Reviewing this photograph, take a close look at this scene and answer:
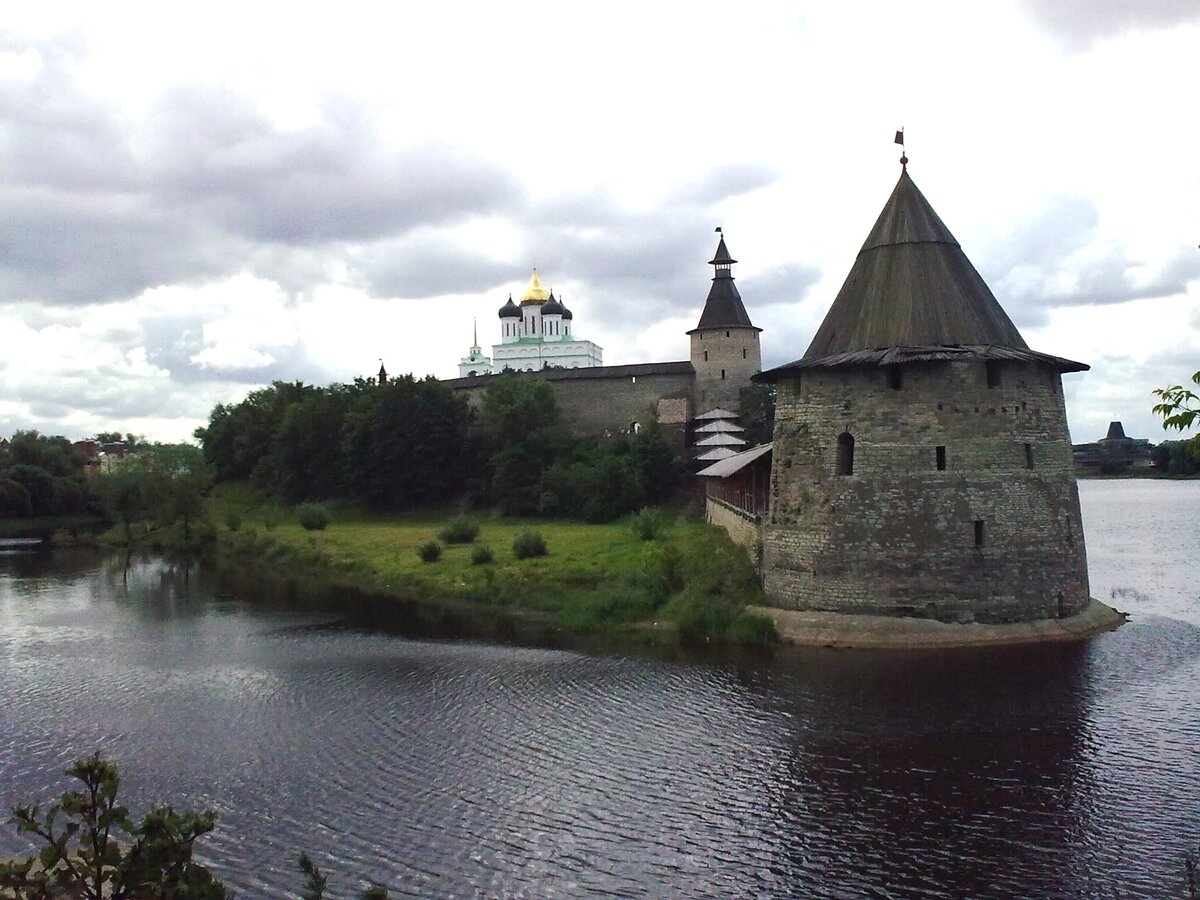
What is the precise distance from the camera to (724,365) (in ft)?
150

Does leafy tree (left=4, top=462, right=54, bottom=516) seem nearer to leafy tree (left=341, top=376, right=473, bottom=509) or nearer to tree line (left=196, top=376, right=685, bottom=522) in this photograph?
tree line (left=196, top=376, right=685, bottom=522)

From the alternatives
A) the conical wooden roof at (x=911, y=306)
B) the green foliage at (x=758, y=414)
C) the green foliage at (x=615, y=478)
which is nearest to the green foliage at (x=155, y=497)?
the green foliage at (x=615, y=478)

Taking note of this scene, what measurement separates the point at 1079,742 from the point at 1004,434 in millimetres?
6905

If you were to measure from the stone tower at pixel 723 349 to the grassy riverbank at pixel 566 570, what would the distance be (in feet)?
35.8

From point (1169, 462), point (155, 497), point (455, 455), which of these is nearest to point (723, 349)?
point (455, 455)

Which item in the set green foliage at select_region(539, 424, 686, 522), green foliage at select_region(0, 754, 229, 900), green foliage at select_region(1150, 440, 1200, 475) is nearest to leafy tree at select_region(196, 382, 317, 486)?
green foliage at select_region(539, 424, 686, 522)

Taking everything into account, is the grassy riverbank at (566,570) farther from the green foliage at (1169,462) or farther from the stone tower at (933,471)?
the green foliage at (1169,462)

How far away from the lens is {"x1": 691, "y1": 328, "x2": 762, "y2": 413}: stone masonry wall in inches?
1796

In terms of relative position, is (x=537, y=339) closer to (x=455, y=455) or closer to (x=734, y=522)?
(x=455, y=455)

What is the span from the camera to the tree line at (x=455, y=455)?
3956 cm

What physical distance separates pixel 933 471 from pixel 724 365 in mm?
28110

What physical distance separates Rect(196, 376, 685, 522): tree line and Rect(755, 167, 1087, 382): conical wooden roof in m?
19.1

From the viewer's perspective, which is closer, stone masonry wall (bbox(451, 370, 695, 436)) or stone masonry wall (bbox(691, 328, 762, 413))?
stone masonry wall (bbox(691, 328, 762, 413))

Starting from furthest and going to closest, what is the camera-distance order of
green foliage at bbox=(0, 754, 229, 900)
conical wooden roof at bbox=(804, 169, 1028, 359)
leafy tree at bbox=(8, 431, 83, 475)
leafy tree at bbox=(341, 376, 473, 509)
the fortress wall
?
leafy tree at bbox=(8, 431, 83, 475) → the fortress wall → leafy tree at bbox=(341, 376, 473, 509) → conical wooden roof at bbox=(804, 169, 1028, 359) → green foliage at bbox=(0, 754, 229, 900)
